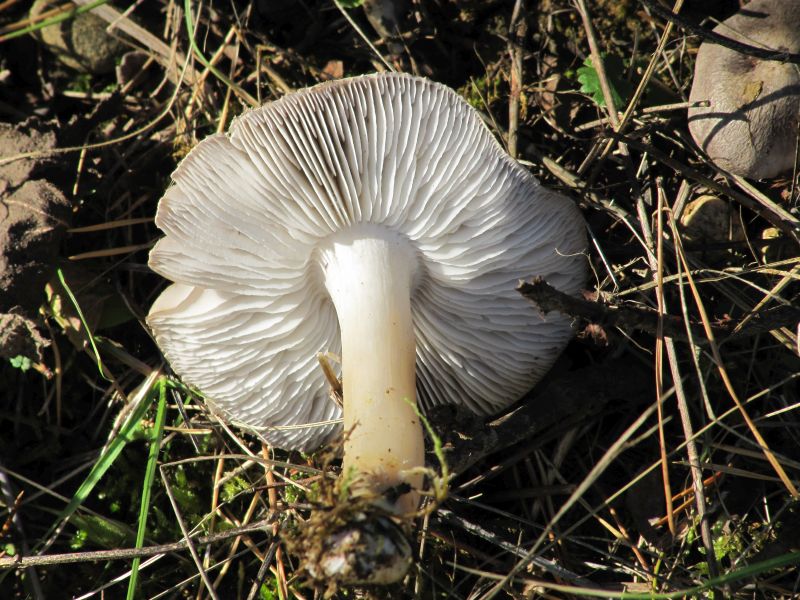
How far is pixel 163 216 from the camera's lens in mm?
1982

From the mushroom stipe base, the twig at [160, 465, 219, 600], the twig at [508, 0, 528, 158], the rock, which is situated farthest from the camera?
the rock

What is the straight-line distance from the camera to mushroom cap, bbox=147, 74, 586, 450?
1.86 m

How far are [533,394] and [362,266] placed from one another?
909 mm

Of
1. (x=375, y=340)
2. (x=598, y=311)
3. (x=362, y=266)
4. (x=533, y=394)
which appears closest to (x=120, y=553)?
(x=375, y=340)

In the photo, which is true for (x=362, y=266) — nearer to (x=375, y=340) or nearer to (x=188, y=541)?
(x=375, y=340)

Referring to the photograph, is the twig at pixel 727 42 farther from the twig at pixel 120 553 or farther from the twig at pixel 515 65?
the twig at pixel 120 553

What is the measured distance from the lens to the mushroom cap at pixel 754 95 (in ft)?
7.24

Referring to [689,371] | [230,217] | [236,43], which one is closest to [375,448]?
[230,217]

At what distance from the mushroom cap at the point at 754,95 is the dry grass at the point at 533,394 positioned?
127 mm

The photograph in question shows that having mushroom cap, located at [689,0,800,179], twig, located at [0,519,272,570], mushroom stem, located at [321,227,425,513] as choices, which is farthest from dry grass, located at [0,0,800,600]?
mushroom stem, located at [321,227,425,513]

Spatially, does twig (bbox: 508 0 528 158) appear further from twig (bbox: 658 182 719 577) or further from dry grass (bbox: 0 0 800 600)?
twig (bbox: 658 182 719 577)

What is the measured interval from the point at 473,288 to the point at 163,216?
1.00m

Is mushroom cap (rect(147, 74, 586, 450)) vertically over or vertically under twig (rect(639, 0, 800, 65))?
under

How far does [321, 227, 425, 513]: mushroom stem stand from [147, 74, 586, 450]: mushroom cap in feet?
0.24
